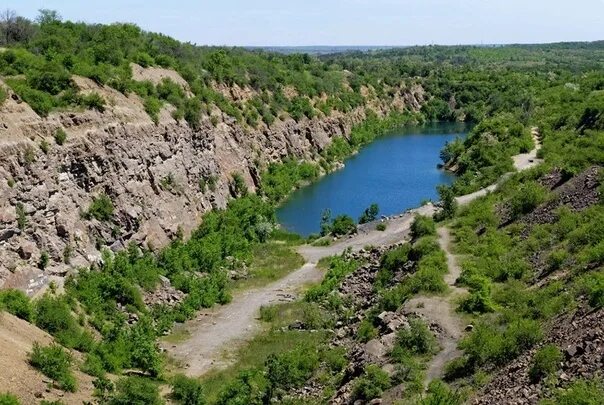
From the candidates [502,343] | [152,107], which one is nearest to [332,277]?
[502,343]

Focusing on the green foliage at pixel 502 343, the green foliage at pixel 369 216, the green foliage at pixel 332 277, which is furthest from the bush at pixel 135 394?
the green foliage at pixel 369 216

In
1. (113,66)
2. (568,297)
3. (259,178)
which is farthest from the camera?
(259,178)

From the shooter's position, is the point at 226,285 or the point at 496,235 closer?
the point at 496,235

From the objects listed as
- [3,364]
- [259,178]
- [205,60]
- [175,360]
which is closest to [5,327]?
[3,364]

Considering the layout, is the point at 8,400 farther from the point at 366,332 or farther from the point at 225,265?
the point at 225,265

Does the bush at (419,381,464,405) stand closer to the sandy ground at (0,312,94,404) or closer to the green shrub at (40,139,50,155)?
the sandy ground at (0,312,94,404)

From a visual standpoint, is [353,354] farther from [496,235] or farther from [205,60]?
[205,60]
